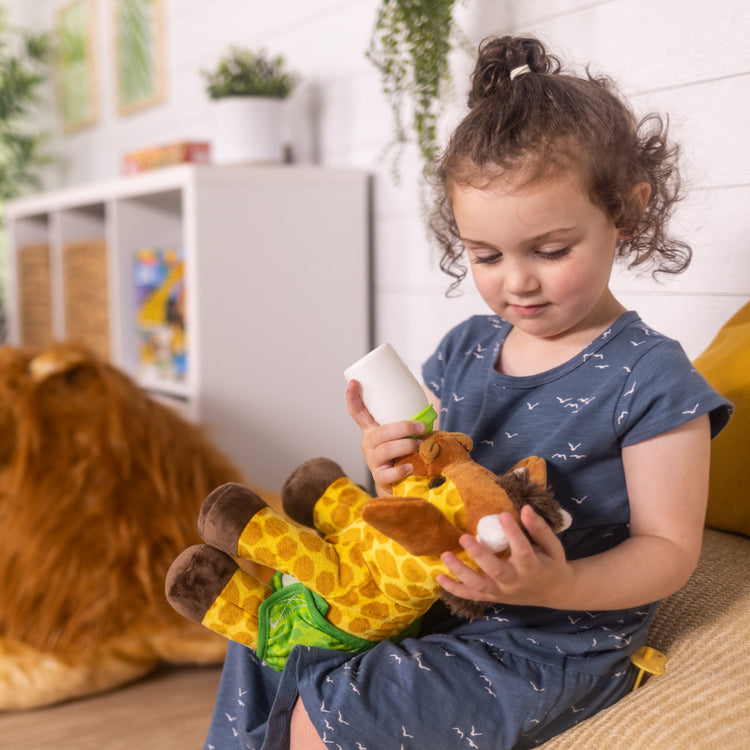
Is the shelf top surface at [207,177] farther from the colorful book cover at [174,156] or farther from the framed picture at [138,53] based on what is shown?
the framed picture at [138,53]

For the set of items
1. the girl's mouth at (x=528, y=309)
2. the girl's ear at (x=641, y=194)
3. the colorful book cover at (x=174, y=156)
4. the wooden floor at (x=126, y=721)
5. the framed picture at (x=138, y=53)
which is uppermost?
the framed picture at (x=138, y=53)

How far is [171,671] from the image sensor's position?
4.64ft

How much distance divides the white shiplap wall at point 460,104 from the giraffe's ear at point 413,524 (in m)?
0.64

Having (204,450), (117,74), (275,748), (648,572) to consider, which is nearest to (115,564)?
(204,450)

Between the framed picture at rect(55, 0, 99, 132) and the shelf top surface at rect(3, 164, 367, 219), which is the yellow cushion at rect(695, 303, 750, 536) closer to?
the shelf top surface at rect(3, 164, 367, 219)

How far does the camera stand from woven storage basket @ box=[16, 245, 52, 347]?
284cm

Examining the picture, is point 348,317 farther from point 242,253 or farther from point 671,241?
point 671,241

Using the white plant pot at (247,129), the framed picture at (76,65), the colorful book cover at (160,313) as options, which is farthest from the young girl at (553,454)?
the framed picture at (76,65)

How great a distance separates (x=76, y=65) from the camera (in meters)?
3.42

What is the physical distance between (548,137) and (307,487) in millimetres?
429

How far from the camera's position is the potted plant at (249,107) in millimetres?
1945

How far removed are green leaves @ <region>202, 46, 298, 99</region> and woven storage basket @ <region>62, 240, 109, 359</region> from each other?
62 centimetres

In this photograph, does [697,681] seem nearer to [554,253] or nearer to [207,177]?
[554,253]

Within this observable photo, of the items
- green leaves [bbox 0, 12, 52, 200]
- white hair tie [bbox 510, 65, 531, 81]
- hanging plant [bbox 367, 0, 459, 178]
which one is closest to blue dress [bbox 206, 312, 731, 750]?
white hair tie [bbox 510, 65, 531, 81]
